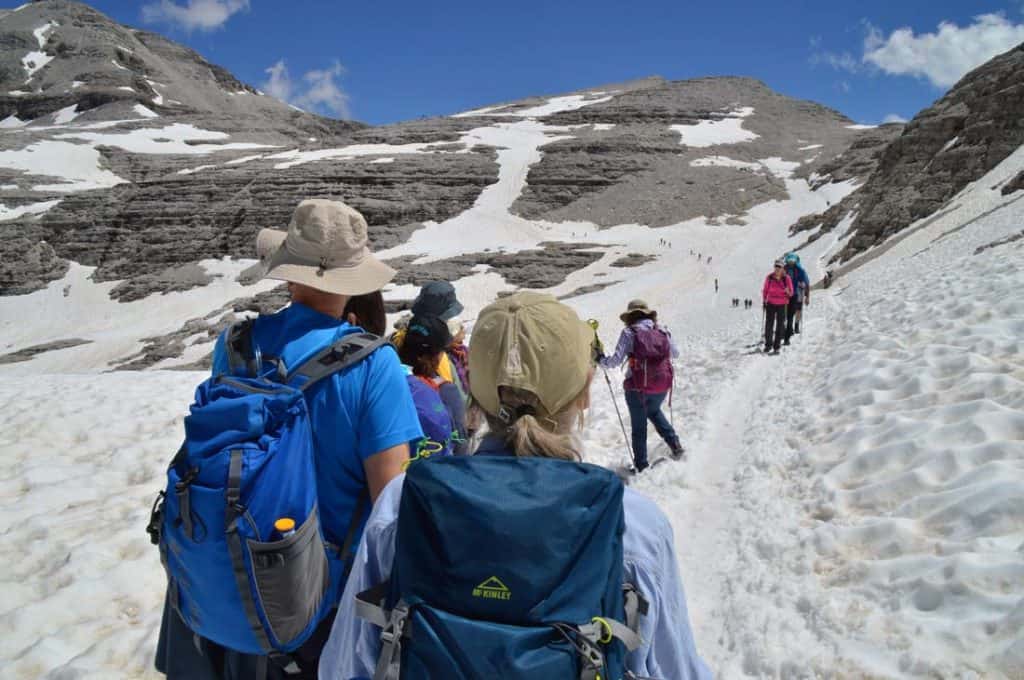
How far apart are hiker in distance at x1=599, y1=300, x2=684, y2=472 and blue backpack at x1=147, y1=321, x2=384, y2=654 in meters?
4.79

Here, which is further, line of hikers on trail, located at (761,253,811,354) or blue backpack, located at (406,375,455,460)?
line of hikers on trail, located at (761,253,811,354)

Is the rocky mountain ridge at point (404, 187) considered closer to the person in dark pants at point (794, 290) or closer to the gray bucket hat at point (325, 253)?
the person in dark pants at point (794, 290)

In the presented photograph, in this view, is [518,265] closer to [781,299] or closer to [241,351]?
[781,299]

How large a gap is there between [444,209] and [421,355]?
5980cm

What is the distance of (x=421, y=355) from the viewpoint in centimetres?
366

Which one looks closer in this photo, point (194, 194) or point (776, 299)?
point (776, 299)

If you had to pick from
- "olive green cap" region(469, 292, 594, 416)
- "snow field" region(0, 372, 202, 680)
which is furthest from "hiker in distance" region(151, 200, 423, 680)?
"snow field" region(0, 372, 202, 680)

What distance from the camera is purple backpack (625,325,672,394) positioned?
6.59 metres

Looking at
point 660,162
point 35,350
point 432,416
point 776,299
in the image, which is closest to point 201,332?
point 35,350

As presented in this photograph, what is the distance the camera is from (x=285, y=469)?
192 centimetres

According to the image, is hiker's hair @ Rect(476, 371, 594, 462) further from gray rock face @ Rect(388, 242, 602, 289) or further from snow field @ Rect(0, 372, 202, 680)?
gray rock face @ Rect(388, 242, 602, 289)

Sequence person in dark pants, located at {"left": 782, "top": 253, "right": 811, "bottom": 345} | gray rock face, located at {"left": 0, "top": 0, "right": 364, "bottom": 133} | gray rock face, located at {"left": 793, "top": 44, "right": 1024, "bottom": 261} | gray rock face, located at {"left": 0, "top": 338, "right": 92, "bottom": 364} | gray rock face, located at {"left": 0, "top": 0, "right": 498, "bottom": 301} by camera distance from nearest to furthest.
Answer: person in dark pants, located at {"left": 782, "top": 253, "right": 811, "bottom": 345} → gray rock face, located at {"left": 793, "top": 44, "right": 1024, "bottom": 261} → gray rock face, located at {"left": 0, "top": 338, "right": 92, "bottom": 364} → gray rock face, located at {"left": 0, "top": 0, "right": 498, "bottom": 301} → gray rock face, located at {"left": 0, "top": 0, "right": 364, "bottom": 133}

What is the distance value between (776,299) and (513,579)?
1178 centimetres

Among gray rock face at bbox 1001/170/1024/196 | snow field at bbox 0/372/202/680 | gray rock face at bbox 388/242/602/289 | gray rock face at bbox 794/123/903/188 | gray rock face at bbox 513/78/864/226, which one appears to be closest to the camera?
snow field at bbox 0/372/202/680
